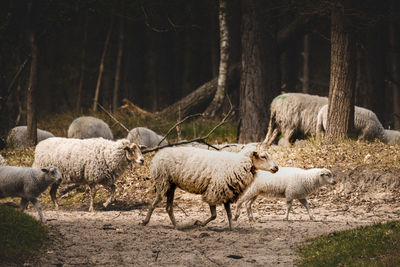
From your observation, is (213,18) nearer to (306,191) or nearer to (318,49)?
(318,49)

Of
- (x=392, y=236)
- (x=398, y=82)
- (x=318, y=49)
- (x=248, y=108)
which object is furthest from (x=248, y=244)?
(x=318, y=49)

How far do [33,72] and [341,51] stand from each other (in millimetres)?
8637

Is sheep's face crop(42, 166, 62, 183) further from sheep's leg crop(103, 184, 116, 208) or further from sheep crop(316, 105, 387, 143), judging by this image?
sheep crop(316, 105, 387, 143)

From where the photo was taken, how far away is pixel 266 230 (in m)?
7.54

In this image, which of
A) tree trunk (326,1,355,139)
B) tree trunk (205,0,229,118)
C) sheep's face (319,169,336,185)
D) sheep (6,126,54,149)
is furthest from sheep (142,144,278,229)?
tree trunk (205,0,229,118)

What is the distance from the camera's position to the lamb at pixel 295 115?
A: 43.0 ft

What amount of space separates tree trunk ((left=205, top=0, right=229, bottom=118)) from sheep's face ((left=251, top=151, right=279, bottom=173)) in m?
9.71

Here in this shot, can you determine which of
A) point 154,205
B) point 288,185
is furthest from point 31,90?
point 288,185

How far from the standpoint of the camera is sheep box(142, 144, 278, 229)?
7.47 m

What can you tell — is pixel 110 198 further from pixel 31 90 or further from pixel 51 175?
pixel 31 90

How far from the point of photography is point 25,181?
8133 millimetres

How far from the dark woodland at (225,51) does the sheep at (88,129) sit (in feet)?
4.17

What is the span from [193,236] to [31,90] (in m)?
9.31

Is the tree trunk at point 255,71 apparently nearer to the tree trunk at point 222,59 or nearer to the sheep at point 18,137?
the tree trunk at point 222,59
